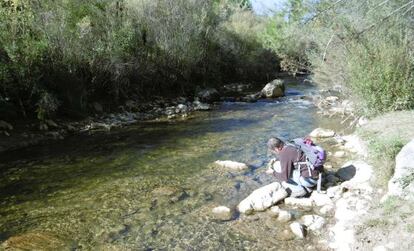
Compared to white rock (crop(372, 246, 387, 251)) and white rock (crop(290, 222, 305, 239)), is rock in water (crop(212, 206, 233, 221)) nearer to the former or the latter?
white rock (crop(290, 222, 305, 239))

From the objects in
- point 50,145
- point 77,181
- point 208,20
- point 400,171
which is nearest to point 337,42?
point 400,171

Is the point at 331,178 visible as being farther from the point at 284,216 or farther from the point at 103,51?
the point at 103,51

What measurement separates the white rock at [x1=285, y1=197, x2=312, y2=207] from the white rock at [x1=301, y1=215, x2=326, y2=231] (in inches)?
24.0

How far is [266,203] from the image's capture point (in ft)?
26.1

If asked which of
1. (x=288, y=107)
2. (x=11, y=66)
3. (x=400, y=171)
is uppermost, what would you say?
(x=11, y=66)

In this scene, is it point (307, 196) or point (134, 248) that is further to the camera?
point (307, 196)

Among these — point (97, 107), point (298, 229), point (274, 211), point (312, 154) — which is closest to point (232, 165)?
point (312, 154)

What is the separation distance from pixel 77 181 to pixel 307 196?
17.4 ft

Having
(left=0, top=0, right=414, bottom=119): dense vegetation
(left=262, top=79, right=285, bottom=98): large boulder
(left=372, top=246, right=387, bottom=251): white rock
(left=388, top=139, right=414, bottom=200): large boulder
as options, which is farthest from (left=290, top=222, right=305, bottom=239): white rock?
(left=262, top=79, right=285, bottom=98): large boulder

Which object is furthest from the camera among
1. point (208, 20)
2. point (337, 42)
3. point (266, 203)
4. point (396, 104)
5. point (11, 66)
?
point (208, 20)

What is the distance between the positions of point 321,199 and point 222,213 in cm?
189

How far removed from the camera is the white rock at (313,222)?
7039 mm

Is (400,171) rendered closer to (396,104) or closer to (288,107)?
(396,104)

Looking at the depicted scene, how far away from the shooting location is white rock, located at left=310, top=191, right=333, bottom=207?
7914mm
